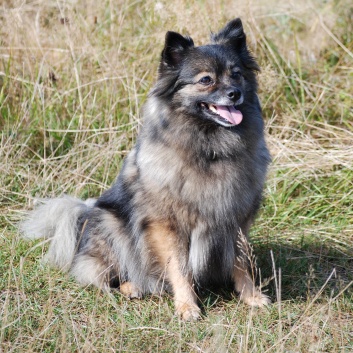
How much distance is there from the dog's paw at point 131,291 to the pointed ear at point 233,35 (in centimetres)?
166

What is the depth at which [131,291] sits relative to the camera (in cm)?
380

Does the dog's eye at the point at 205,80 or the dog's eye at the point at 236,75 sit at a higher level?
the dog's eye at the point at 236,75

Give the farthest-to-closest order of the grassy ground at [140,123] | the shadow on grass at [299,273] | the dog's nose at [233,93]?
1. the grassy ground at [140,123]
2. the shadow on grass at [299,273]
3. the dog's nose at [233,93]

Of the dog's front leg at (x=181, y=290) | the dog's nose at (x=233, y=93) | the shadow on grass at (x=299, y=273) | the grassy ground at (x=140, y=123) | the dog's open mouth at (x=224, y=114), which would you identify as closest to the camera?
the dog's nose at (x=233, y=93)

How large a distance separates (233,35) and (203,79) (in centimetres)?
41

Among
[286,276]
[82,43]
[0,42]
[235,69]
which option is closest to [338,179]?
[286,276]

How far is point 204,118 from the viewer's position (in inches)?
135

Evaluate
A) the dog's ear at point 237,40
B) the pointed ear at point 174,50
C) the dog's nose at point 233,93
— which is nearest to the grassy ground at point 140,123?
the dog's nose at point 233,93

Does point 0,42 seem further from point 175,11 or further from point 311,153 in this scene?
point 311,153

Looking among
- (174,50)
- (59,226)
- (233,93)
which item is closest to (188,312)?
(59,226)

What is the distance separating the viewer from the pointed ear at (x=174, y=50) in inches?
135

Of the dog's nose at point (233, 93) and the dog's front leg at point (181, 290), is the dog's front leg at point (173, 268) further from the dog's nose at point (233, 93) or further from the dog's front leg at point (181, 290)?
the dog's nose at point (233, 93)

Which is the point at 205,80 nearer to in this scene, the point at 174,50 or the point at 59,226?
the point at 174,50

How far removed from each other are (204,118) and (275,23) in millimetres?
3605
